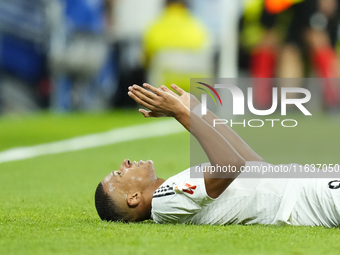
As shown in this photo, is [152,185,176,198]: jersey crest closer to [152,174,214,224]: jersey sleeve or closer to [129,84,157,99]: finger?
[152,174,214,224]: jersey sleeve

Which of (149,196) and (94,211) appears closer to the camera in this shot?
(149,196)

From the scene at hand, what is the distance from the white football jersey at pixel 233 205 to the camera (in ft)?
10.0

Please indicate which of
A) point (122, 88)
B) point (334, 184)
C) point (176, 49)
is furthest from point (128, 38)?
point (334, 184)

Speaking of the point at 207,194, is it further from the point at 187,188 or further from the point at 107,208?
the point at 107,208

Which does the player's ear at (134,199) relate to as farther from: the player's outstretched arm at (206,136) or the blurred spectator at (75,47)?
the blurred spectator at (75,47)

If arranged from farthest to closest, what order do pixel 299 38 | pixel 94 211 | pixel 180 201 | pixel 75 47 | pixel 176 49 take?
pixel 176 49 → pixel 75 47 → pixel 299 38 → pixel 94 211 → pixel 180 201

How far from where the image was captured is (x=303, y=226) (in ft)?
10.0

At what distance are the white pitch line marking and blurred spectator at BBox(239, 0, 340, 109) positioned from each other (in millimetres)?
2577

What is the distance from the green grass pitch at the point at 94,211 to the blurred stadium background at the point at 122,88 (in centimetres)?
1

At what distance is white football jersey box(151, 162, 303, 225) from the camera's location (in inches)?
120

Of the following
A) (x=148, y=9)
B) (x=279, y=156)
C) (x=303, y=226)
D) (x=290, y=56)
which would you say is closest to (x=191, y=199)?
(x=303, y=226)

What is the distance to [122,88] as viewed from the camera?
1352cm

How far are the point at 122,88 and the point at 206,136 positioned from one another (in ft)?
35.2

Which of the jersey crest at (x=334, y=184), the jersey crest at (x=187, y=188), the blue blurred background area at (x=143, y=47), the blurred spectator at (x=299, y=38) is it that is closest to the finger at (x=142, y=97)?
the jersey crest at (x=187, y=188)
